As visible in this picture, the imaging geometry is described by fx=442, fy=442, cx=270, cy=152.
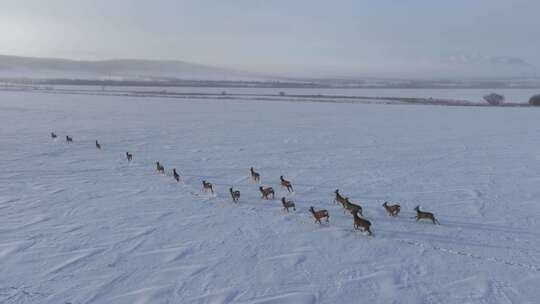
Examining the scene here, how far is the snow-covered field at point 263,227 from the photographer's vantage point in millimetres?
6906

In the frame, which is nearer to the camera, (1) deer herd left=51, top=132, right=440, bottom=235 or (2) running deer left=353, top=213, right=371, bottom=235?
(2) running deer left=353, top=213, right=371, bottom=235

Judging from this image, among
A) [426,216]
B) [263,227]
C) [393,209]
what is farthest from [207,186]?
[426,216]

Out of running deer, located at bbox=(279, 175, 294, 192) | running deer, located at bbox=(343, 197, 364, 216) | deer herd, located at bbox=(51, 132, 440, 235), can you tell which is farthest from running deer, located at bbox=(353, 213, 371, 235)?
running deer, located at bbox=(279, 175, 294, 192)

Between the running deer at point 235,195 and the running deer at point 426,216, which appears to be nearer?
the running deer at point 426,216

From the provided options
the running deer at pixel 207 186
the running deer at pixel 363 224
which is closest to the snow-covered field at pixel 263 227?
the running deer at pixel 363 224

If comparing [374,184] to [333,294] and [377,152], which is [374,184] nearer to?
[377,152]

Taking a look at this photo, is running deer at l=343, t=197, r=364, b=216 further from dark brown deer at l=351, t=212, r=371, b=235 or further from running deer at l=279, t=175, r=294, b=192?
running deer at l=279, t=175, r=294, b=192

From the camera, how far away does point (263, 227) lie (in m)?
9.59

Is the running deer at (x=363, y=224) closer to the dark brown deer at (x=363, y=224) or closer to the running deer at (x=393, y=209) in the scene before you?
the dark brown deer at (x=363, y=224)

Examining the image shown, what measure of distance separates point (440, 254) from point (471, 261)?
533 millimetres

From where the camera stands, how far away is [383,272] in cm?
745

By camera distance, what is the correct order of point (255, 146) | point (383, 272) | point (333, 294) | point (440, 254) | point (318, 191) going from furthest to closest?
point (255, 146) → point (318, 191) → point (440, 254) → point (383, 272) → point (333, 294)

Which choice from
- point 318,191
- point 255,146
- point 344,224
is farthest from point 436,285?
point 255,146

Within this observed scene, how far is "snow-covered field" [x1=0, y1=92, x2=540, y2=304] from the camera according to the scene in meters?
6.91
